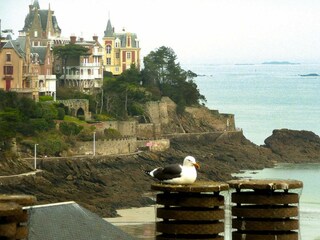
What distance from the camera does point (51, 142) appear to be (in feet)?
251

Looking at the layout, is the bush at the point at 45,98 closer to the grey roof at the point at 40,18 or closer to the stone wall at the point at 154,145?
the stone wall at the point at 154,145

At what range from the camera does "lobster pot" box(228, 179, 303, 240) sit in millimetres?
13273

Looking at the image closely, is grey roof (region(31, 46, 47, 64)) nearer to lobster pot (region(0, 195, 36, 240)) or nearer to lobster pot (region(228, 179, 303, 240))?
lobster pot (region(228, 179, 303, 240))

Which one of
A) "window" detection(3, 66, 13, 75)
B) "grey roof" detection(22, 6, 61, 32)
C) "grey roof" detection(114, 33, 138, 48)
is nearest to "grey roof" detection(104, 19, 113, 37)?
"grey roof" detection(114, 33, 138, 48)

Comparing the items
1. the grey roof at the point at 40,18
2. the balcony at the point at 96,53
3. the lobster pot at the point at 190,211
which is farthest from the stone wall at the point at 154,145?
the lobster pot at the point at 190,211

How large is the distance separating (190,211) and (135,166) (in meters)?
65.5

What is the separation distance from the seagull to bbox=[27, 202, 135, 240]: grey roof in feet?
14.8

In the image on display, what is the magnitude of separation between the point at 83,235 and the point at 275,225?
21.8ft

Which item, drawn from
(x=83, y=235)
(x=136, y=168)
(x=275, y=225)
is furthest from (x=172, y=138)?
(x=275, y=225)

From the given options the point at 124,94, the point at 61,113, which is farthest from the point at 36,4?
the point at 61,113

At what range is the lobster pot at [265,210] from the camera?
523 inches

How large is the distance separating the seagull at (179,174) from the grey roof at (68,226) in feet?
14.8

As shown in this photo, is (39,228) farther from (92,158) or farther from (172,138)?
(172,138)

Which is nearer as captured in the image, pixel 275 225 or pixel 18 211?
pixel 18 211
